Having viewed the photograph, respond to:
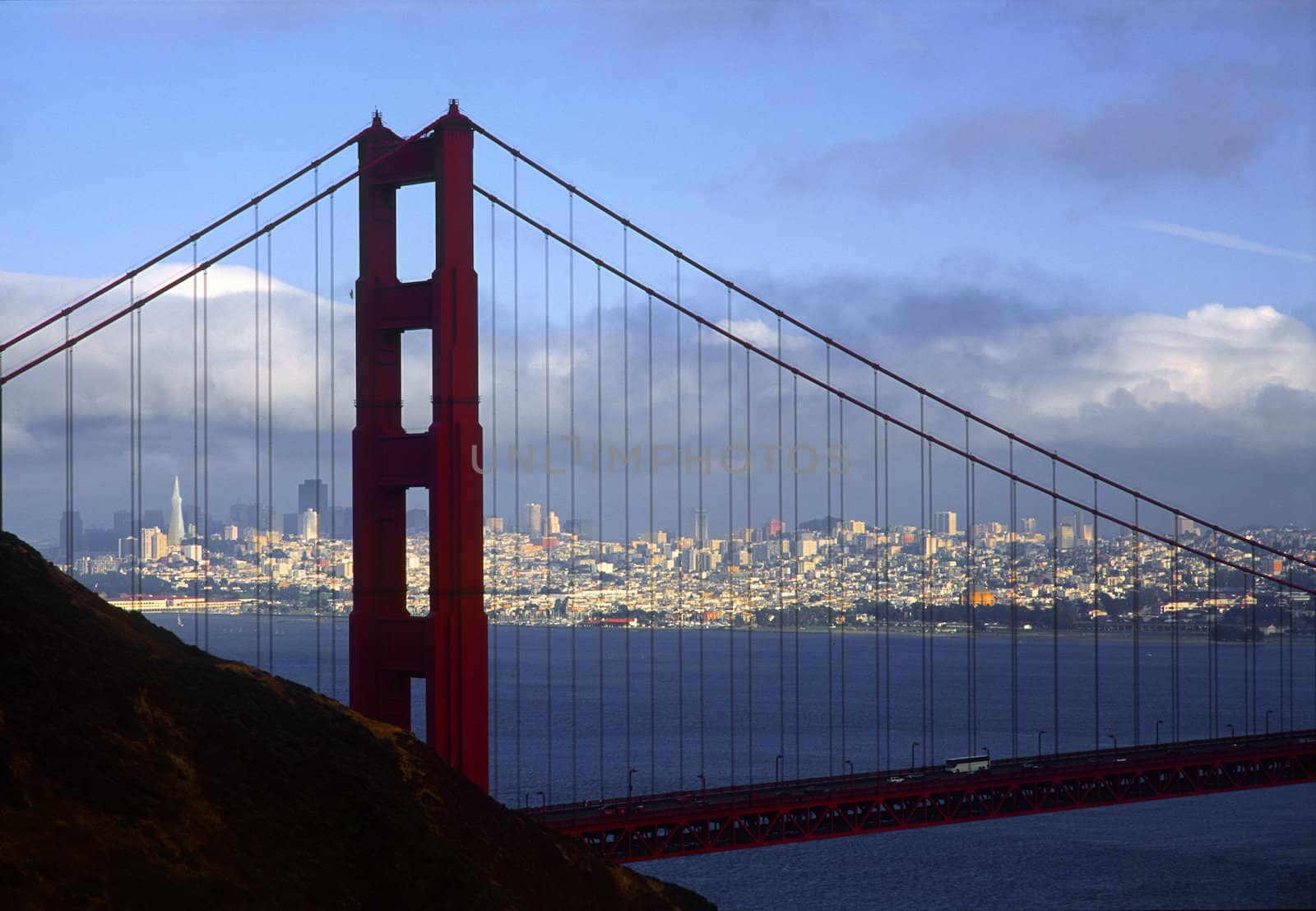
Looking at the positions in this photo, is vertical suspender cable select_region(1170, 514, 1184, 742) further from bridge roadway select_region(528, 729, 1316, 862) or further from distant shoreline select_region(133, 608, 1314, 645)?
distant shoreline select_region(133, 608, 1314, 645)

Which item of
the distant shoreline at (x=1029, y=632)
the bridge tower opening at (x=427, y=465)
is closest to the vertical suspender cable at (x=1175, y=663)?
the bridge tower opening at (x=427, y=465)

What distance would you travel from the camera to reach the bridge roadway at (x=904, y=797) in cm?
3009

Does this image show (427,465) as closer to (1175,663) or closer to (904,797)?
(904,797)

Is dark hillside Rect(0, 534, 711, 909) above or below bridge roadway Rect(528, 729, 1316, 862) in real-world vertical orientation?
above

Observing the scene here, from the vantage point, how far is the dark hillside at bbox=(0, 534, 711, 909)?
62.7 feet

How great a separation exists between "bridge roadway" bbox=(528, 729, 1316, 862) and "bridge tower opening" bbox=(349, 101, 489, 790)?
3.89 meters

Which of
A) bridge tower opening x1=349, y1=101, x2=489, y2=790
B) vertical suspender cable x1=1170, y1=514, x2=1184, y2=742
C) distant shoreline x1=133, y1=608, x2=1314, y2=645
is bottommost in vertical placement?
distant shoreline x1=133, y1=608, x2=1314, y2=645

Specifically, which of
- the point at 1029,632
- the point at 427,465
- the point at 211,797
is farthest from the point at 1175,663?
the point at 1029,632

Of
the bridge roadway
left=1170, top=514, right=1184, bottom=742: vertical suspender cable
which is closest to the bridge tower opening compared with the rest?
the bridge roadway

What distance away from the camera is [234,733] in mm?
24062

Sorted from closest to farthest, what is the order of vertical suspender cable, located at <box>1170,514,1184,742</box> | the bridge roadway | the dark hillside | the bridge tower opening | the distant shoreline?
1. the dark hillside
2. the bridge tower opening
3. the bridge roadway
4. vertical suspender cable, located at <box>1170,514,1184,742</box>
5. the distant shoreline

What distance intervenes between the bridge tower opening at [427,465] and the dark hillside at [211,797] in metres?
1.43

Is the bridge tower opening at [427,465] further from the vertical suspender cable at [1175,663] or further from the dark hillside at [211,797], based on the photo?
the vertical suspender cable at [1175,663]

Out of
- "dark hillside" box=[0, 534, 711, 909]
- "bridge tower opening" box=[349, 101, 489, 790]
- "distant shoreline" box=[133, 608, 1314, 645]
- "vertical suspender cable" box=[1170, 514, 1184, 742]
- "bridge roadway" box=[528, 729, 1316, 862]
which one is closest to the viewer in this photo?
"dark hillside" box=[0, 534, 711, 909]
